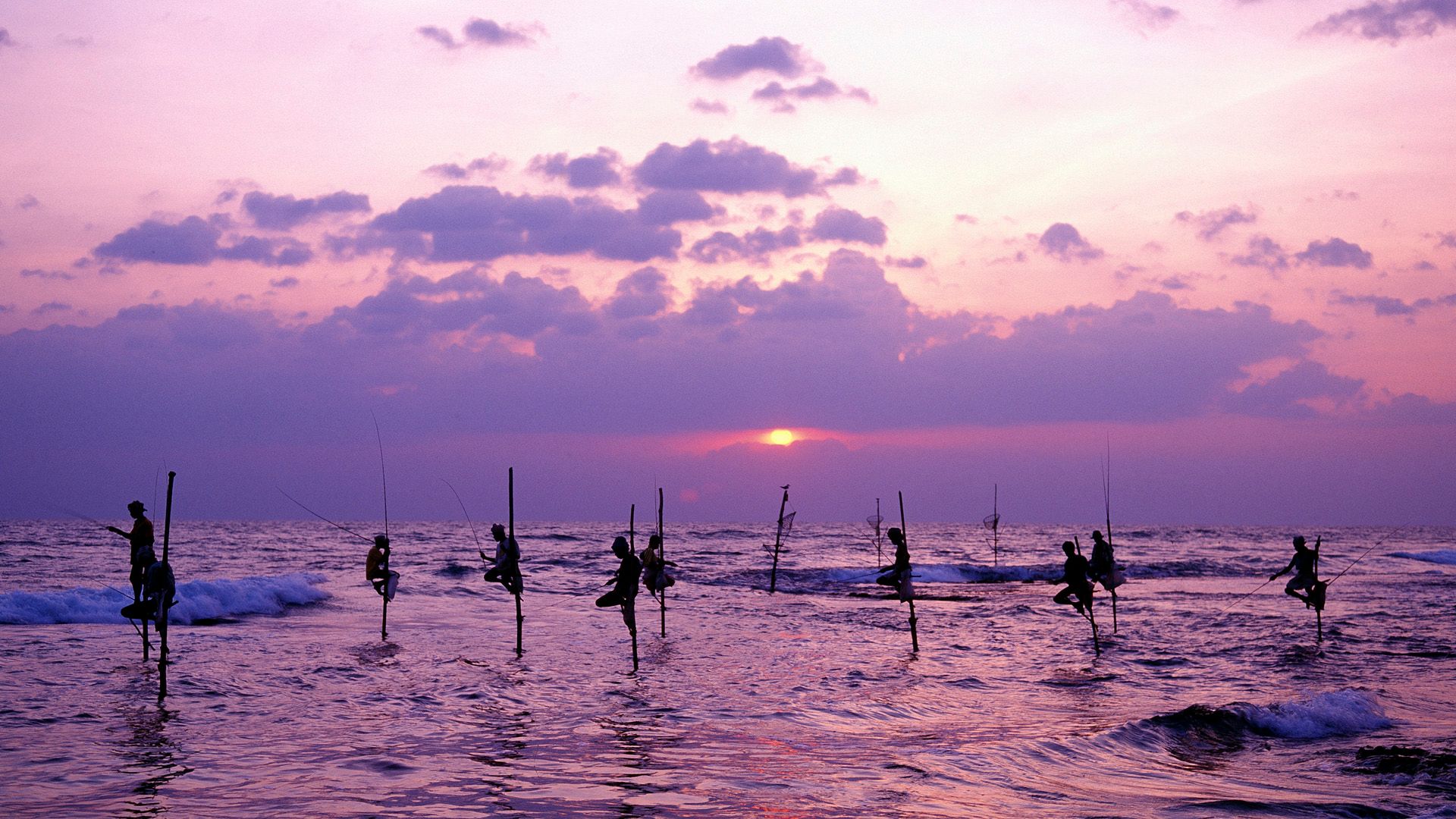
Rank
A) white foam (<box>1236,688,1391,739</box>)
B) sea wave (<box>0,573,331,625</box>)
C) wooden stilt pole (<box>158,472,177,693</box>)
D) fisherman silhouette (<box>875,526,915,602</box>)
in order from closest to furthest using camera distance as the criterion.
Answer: wooden stilt pole (<box>158,472,177,693</box>)
white foam (<box>1236,688,1391,739</box>)
fisherman silhouette (<box>875,526,915,602</box>)
sea wave (<box>0,573,331,625</box>)

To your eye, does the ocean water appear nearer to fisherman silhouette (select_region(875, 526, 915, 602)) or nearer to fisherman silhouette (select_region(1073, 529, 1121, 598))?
fisherman silhouette (select_region(875, 526, 915, 602))

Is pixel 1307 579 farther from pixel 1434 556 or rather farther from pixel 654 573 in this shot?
pixel 1434 556

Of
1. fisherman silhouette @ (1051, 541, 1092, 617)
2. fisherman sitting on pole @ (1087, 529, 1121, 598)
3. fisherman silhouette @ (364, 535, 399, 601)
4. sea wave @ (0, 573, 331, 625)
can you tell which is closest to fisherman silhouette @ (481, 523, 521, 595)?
fisherman silhouette @ (364, 535, 399, 601)

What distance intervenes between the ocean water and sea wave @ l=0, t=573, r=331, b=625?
0.41 feet

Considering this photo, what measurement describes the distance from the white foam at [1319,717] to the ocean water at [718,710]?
1.7 inches

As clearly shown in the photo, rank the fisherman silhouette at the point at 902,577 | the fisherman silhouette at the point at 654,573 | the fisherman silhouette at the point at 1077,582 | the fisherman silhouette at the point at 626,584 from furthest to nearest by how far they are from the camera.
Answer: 1. the fisherman silhouette at the point at 1077,582
2. the fisherman silhouette at the point at 902,577
3. the fisherman silhouette at the point at 654,573
4. the fisherman silhouette at the point at 626,584

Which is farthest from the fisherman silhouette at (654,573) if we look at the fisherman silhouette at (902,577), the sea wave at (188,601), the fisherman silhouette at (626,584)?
the sea wave at (188,601)

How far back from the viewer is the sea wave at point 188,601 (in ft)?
90.3

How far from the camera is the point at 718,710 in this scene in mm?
15531

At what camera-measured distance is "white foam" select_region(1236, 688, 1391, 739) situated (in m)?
15.1

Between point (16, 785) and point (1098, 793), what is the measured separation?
11.2 meters

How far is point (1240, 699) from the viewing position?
17141mm

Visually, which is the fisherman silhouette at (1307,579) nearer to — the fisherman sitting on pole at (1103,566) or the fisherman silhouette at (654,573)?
the fisherman sitting on pole at (1103,566)

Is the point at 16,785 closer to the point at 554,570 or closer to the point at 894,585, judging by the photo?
the point at 894,585
